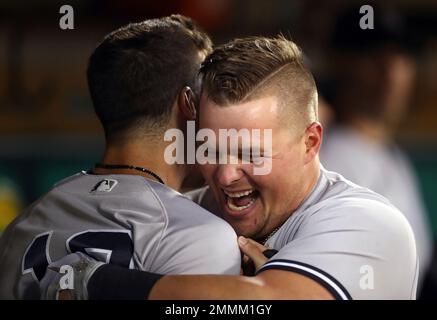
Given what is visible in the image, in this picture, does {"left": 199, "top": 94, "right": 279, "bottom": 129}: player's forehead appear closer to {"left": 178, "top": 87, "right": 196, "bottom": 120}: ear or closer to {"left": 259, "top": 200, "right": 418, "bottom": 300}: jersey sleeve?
{"left": 178, "top": 87, "right": 196, "bottom": 120}: ear

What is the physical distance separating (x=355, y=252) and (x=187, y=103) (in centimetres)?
35

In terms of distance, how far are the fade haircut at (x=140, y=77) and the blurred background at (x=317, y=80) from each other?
1.14 metres

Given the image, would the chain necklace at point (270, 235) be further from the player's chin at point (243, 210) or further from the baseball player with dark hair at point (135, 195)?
the baseball player with dark hair at point (135, 195)

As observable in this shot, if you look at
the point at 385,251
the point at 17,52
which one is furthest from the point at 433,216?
the point at 385,251

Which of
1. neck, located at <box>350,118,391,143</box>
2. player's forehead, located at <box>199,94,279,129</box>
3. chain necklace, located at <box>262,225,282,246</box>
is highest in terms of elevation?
player's forehead, located at <box>199,94,279,129</box>

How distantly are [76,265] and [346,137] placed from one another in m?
1.37

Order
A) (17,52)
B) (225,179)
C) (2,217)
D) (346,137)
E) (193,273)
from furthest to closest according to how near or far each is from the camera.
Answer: (17,52)
(2,217)
(346,137)
(225,179)
(193,273)

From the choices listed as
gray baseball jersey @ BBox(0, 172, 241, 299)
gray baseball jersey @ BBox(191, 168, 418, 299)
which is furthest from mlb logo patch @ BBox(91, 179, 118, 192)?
gray baseball jersey @ BBox(191, 168, 418, 299)

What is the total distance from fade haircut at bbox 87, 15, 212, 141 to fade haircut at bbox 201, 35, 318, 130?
0.15 ft

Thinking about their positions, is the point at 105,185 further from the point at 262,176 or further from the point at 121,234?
the point at 262,176

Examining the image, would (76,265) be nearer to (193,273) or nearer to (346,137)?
(193,273)

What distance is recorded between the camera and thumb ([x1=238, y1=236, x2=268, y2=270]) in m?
1.31

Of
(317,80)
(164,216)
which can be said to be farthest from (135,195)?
(317,80)

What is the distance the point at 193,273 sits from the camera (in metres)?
1.26
